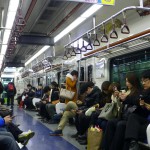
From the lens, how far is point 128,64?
582 cm

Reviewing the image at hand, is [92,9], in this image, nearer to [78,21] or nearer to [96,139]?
[78,21]

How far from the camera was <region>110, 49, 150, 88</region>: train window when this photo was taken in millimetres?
5258

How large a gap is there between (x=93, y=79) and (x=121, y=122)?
3.51 metres

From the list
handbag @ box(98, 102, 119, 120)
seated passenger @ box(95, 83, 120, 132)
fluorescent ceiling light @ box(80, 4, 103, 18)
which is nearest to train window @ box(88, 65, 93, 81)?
fluorescent ceiling light @ box(80, 4, 103, 18)

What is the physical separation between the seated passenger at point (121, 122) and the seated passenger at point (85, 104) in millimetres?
1100

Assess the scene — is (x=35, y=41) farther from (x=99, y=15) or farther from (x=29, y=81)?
(x=29, y=81)

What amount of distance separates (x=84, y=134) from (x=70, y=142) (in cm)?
37

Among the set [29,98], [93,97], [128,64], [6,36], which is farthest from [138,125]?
[29,98]

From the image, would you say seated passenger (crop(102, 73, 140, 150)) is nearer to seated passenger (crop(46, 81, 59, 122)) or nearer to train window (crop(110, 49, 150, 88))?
train window (crop(110, 49, 150, 88))

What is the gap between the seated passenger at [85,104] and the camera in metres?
5.11

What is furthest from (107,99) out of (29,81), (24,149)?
(29,81)

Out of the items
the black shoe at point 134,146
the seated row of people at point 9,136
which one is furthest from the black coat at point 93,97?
the black shoe at point 134,146

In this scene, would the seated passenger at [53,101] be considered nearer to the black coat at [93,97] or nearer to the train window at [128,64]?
the train window at [128,64]

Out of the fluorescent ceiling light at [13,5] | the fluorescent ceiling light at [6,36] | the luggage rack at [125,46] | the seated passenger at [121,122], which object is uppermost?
the fluorescent ceiling light at [13,5]
